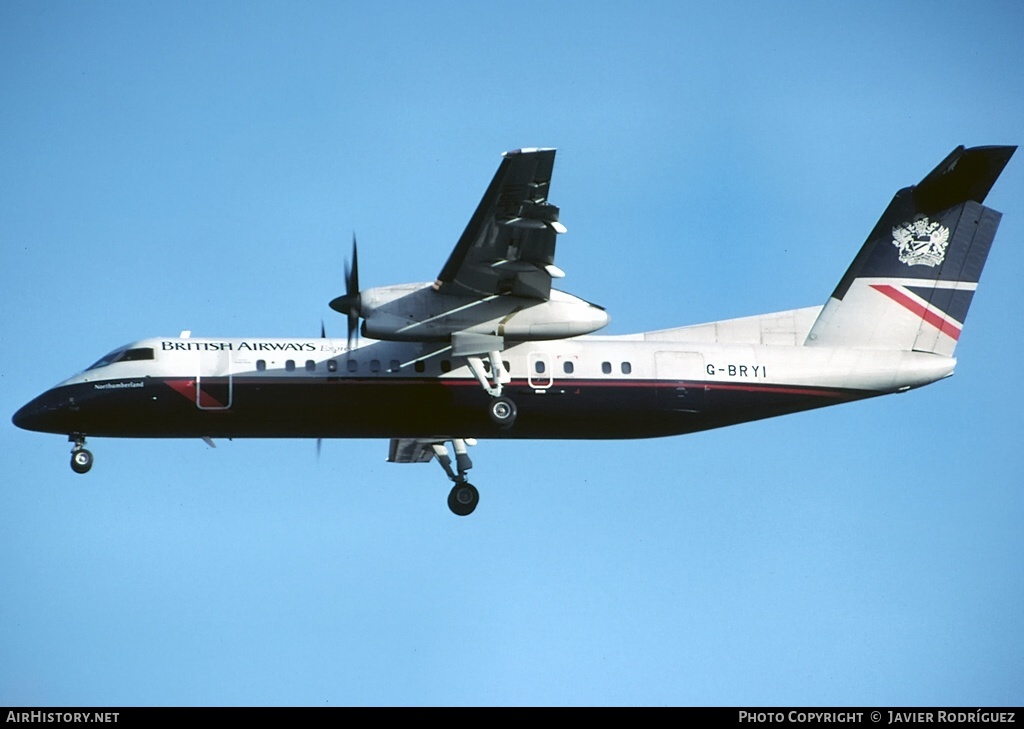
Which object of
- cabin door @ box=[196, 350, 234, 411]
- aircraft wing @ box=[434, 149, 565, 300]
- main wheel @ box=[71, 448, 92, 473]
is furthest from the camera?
main wheel @ box=[71, 448, 92, 473]

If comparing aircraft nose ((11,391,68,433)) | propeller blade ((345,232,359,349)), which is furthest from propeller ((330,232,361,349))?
aircraft nose ((11,391,68,433))

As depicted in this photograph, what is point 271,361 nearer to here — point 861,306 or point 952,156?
point 861,306

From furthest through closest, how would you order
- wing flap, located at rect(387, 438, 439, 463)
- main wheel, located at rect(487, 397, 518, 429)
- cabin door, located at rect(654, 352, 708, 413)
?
wing flap, located at rect(387, 438, 439, 463) → cabin door, located at rect(654, 352, 708, 413) → main wheel, located at rect(487, 397, 518, 429)

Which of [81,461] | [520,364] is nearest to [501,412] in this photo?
[520,364]

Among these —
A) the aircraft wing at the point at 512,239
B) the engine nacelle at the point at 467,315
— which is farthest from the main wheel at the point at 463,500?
the aircraft wing at the point at 512,239

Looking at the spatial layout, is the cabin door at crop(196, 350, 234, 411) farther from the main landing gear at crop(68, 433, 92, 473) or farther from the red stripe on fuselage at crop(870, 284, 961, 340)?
the red stripe on fuselage at crop(870, 284, 961, 340)

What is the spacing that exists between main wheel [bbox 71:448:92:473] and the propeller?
19.5ft

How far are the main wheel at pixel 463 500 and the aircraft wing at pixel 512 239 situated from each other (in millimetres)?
5040

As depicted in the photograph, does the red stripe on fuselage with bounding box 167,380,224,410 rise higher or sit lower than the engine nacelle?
lower

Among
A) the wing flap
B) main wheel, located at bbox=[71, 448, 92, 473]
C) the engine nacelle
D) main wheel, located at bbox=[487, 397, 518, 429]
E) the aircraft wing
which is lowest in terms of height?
the wing flap

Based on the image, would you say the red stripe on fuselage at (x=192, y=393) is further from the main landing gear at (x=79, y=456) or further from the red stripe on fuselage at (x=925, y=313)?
the red stripe on fuselage at (x=925, y=313)

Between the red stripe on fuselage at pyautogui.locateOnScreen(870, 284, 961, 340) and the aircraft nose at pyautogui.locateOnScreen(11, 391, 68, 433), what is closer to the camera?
the aircraft nose at pyautogui.locateOnScreen(11, 391, 68, 433)

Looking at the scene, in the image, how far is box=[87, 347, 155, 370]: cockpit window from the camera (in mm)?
28359

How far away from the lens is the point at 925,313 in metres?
29.9
